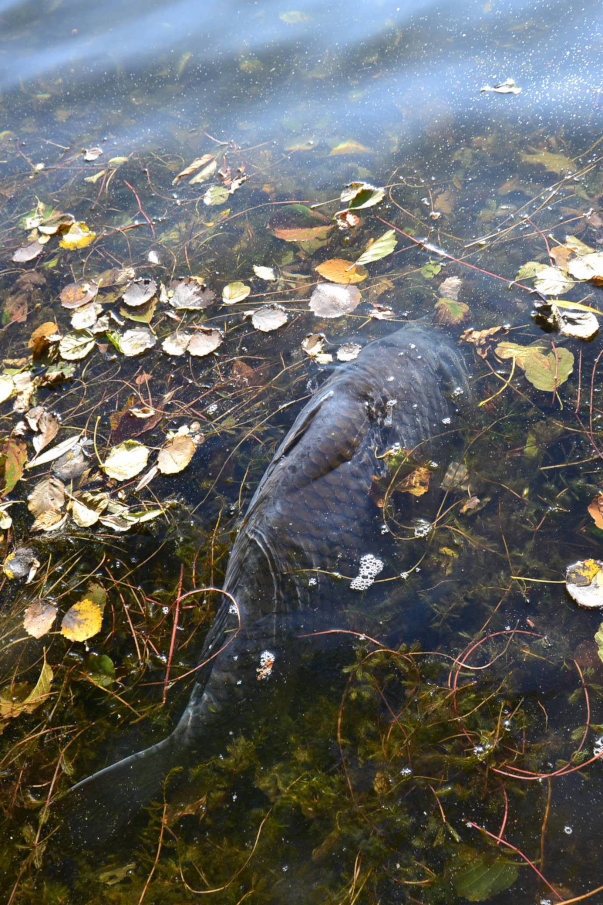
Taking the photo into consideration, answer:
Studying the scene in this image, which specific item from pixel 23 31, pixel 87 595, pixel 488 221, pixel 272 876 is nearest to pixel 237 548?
pixel 87 595

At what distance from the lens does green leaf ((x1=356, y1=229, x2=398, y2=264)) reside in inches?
115

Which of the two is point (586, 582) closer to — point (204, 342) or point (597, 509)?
point (597, 509)

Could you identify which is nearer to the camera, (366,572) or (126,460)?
(366,572)

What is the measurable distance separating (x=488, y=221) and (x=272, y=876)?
2.81 m

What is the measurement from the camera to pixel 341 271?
9.58ft

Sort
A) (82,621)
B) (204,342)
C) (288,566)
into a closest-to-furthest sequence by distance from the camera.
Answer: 1. (288,566)
2. (82,621)
3. (204,342)

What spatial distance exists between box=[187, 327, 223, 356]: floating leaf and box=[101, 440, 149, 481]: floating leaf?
1.73 ft

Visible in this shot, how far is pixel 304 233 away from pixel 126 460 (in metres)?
1.54

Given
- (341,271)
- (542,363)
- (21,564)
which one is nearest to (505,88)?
(341,271)

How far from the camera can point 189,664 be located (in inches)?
76.9

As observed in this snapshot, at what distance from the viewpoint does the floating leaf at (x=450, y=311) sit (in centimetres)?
262

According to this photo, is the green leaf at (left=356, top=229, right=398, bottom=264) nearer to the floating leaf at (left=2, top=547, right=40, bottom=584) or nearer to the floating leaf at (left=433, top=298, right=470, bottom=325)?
the floating leaf at (left=433, top=298, right=470, bottom=325)

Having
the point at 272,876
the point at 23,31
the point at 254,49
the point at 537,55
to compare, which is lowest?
the point at 272,876

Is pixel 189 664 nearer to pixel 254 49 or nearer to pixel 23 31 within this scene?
pixel 254 49
